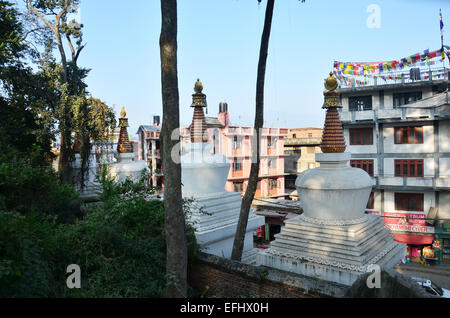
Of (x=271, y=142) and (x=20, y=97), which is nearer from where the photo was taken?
(x=20, y=97)

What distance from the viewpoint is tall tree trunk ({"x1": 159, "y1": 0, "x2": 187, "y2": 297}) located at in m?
5.28

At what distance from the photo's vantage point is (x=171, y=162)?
17.2 ft

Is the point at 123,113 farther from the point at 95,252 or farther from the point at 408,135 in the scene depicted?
the point at 408,135

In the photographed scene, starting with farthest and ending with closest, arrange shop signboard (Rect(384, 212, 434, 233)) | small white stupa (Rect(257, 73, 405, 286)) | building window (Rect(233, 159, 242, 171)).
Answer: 1. building window (Rect(233, 159, 242, 171))
2. shop signboard (Rect(384, 212, 434, 233))
3. small white stupa (Rect(257, 73, 405, 286))

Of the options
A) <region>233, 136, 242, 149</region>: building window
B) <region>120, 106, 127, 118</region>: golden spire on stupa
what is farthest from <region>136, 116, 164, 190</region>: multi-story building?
<region>120, 106, 127, 118</region>: golden spire on stupa

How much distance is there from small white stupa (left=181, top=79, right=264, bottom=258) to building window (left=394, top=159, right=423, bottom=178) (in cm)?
1587

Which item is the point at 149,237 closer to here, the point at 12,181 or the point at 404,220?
the point at 12,181

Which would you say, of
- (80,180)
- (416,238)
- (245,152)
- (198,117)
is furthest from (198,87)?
(245,152)

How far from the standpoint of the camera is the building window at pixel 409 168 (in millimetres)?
21438

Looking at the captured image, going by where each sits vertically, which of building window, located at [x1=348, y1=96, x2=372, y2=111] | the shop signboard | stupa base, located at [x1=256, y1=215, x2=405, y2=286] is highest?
building window, located at [x1=348, y1=96, x2=372, y2=111]

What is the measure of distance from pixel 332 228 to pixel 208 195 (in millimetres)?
3862

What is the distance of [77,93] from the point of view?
15297 millimetres

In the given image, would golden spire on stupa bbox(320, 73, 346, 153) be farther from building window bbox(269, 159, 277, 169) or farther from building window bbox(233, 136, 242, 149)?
building window bbox(269, 159, 277, 169)
